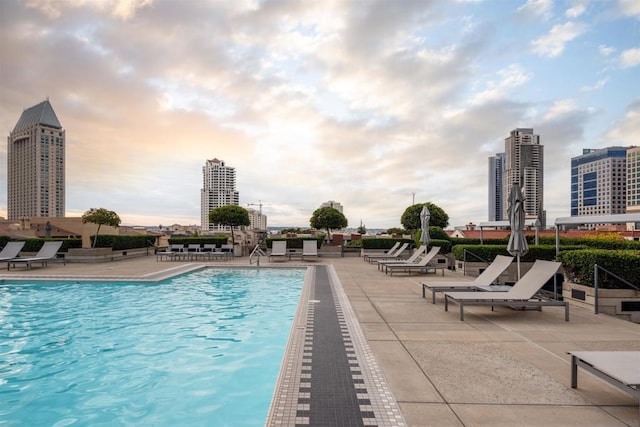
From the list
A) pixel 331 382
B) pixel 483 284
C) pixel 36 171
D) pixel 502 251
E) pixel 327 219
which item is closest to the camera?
pixel 331 382

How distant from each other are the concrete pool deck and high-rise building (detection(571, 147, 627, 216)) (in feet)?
528

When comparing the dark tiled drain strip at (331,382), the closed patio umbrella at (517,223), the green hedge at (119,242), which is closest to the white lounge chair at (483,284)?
the closed patio umbrella at (517,223)

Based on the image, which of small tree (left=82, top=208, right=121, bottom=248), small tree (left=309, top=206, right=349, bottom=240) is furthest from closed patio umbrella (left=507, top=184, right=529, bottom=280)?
small tree (left=309, top=206, right=349, bottom=240)

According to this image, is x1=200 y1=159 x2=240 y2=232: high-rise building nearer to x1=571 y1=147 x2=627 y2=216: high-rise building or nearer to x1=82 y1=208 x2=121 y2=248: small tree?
x1=82 y1=208 x2=121 y2=248: small tree

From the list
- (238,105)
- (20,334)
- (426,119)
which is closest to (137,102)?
(238,105)

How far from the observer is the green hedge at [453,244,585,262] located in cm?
1145

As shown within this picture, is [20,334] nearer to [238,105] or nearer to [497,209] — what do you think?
[238,105]

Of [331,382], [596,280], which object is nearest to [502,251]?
[596,280]

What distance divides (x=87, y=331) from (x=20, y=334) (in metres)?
1.19

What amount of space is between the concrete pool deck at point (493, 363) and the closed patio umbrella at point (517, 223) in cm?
146

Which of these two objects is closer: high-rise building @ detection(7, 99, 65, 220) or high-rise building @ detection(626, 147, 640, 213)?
high-rise building @ detection(7, 99, 65, 220)

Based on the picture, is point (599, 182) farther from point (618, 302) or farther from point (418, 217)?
point (618, 302)

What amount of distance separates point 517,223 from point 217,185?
11862cm

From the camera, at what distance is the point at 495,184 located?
108 metres
